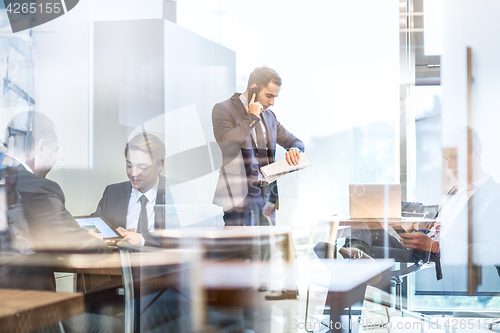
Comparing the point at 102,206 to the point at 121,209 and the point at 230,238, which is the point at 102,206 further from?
the point at 230,238

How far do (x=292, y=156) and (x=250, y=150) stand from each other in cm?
29

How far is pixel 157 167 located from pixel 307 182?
43.1 inches

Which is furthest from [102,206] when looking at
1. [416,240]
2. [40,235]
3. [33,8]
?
[416,240]

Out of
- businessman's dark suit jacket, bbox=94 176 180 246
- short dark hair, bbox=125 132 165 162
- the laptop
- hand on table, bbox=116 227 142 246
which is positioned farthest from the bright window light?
hand on table, bbox=116 227 142 246

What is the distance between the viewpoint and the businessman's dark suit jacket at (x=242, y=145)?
2.50 meters

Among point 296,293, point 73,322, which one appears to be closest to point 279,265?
point 296,293

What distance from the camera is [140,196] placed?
8.53 feet

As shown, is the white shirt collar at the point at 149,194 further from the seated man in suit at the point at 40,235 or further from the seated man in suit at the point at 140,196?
the seated man in suit at the point at 40,235

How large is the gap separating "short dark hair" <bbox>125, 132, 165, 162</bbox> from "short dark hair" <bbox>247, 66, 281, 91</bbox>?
864 mm

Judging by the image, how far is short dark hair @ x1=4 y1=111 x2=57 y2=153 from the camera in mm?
2510

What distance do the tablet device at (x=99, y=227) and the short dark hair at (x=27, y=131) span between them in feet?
2.90

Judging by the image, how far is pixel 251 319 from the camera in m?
2.36

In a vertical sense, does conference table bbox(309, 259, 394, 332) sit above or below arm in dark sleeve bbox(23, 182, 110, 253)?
below

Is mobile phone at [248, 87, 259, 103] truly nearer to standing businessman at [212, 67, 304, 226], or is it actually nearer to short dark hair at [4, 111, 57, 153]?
standing businessman at [212, 67, 304, 226]
